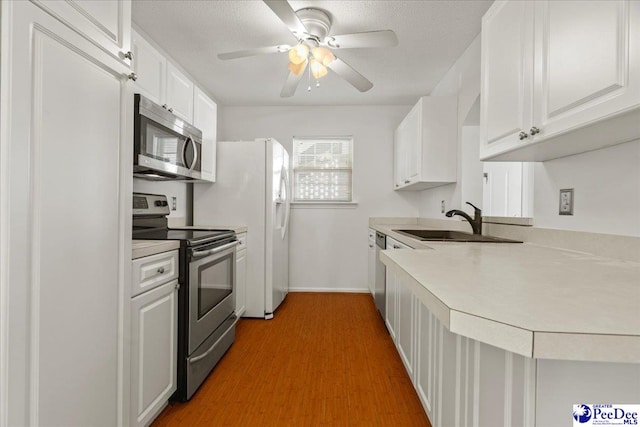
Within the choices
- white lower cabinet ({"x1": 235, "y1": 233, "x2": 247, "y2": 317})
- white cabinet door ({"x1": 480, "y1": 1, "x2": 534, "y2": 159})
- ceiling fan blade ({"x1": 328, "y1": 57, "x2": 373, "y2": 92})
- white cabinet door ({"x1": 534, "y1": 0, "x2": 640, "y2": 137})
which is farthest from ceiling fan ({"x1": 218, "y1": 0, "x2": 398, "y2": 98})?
white lower cabinet ({"x1": 235, "y1": 233, "x2": 247, "y2": 317})

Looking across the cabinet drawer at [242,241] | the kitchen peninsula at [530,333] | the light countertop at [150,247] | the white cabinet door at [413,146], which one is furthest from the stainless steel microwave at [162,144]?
the white cabinet door at [413,146]

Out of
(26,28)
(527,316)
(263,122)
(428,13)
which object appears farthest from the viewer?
(263,122)

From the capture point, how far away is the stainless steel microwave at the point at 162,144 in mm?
1809

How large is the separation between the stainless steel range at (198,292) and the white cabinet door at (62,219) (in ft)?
1.56

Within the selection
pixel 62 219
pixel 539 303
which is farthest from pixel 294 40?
pixel 539 303

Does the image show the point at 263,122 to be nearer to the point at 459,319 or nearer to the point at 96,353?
the point at 96,353

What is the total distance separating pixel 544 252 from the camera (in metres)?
1.46

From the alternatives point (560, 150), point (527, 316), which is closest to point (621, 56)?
point (560, 150)

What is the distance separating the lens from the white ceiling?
222 cm

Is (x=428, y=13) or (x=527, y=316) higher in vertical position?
(x=428, y=13)

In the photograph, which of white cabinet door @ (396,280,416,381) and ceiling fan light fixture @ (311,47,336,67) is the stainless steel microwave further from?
white cabinet door @ (396,280,416,381)

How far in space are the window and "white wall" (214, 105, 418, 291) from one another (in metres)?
0.13

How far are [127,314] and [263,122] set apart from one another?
3.45m

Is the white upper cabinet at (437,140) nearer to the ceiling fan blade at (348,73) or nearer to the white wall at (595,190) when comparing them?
the ceiling fan blade at (348,73)
